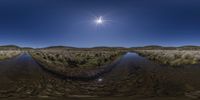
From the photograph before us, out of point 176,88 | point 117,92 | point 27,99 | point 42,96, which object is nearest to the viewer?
point 27,99

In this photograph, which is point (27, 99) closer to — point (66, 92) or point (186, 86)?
point (66, 92)

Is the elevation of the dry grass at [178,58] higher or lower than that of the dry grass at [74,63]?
higher

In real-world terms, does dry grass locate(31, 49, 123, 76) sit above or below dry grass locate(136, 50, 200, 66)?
below

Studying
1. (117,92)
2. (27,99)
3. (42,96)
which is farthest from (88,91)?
(27,99)

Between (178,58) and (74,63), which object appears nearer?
(74,63)

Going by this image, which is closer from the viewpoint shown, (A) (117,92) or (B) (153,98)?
(B) (153,98)

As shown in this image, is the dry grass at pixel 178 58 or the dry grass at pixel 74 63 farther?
the dry grass at pixel 178 58

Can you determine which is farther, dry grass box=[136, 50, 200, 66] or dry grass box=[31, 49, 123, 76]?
dry grass box=[136, 50, 200, 66]

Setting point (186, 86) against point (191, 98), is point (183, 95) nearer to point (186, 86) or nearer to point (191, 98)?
point (191, 98)

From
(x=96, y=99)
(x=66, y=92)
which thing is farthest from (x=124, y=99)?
(x=66, y=92)

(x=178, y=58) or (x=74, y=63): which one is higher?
(x=178, y=58)

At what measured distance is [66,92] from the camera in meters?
7.99

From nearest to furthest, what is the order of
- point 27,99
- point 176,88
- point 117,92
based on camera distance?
point 27,99 < point 117,92 < point 176,88

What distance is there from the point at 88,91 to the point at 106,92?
2.68 ft
